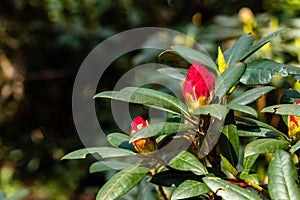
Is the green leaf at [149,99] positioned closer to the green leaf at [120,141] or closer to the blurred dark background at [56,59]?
the green leaf at [120,141]

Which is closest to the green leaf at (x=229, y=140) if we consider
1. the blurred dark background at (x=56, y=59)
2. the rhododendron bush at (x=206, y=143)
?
the rhododendron bush at (x=206, y=143)

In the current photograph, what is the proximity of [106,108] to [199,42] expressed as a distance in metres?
0.93

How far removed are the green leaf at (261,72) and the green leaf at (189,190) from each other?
0.21m

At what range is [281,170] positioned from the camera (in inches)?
26.2

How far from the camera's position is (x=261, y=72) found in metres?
0.80

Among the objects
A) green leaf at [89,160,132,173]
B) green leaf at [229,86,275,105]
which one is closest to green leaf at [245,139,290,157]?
green leaf at [229,86,275,105]

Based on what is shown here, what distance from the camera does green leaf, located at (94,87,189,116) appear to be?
27.2 inches

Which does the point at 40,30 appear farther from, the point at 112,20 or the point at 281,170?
the point at 281,170

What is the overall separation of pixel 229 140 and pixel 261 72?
0.45 ft

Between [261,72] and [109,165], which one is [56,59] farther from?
[261,72]

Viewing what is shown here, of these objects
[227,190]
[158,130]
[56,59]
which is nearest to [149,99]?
[158,130]

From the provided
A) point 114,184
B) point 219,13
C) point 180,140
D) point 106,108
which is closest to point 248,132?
point 180,140

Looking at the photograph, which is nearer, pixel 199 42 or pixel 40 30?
pixel 199 42

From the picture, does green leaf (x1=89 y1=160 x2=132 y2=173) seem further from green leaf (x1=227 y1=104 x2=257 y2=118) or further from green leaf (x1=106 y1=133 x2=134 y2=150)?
green leaf (x1=227 y1=104 x2=257 y2=118)
